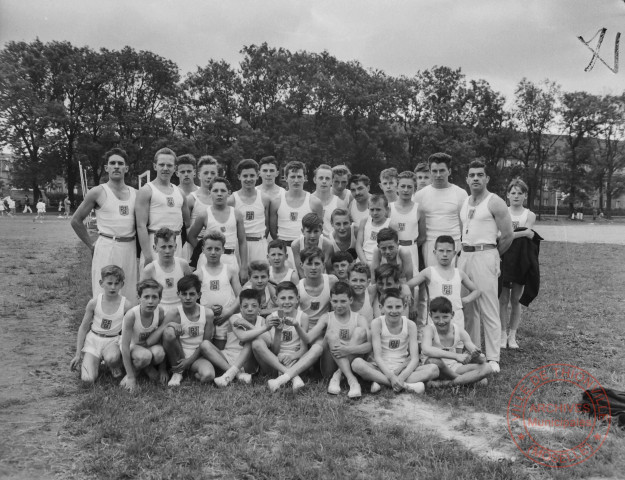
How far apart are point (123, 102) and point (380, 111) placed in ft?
63.4

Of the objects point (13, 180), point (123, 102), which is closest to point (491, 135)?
point (123, 102)

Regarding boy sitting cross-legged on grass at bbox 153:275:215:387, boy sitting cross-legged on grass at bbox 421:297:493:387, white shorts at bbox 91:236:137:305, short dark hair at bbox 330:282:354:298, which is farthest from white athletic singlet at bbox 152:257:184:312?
boy sitting cross-legged on grass at bbox 421:297:493:387

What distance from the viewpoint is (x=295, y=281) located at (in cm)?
567

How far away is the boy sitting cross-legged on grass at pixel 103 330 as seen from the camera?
4938 millimetres

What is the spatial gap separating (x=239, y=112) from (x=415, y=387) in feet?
120

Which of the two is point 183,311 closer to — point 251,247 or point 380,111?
point 251,247

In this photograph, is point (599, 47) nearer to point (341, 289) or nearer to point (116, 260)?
point (341, 289)

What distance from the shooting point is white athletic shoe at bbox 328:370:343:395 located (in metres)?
4.69

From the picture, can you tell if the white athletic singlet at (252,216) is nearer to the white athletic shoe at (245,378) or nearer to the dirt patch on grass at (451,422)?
the white athletic shoe at (245,378)

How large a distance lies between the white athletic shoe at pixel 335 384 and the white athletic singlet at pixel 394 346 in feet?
1.49

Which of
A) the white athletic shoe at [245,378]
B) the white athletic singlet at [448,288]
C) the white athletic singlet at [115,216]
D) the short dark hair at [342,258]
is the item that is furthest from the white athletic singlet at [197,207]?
the white athletic singlet at [448,288]

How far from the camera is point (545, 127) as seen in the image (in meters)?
48.8

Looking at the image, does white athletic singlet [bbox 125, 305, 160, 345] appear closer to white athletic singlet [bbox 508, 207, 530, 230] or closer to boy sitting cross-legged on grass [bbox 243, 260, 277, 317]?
boy sitting cross-legged on grass [bbox 243, 260, 277, 317]
